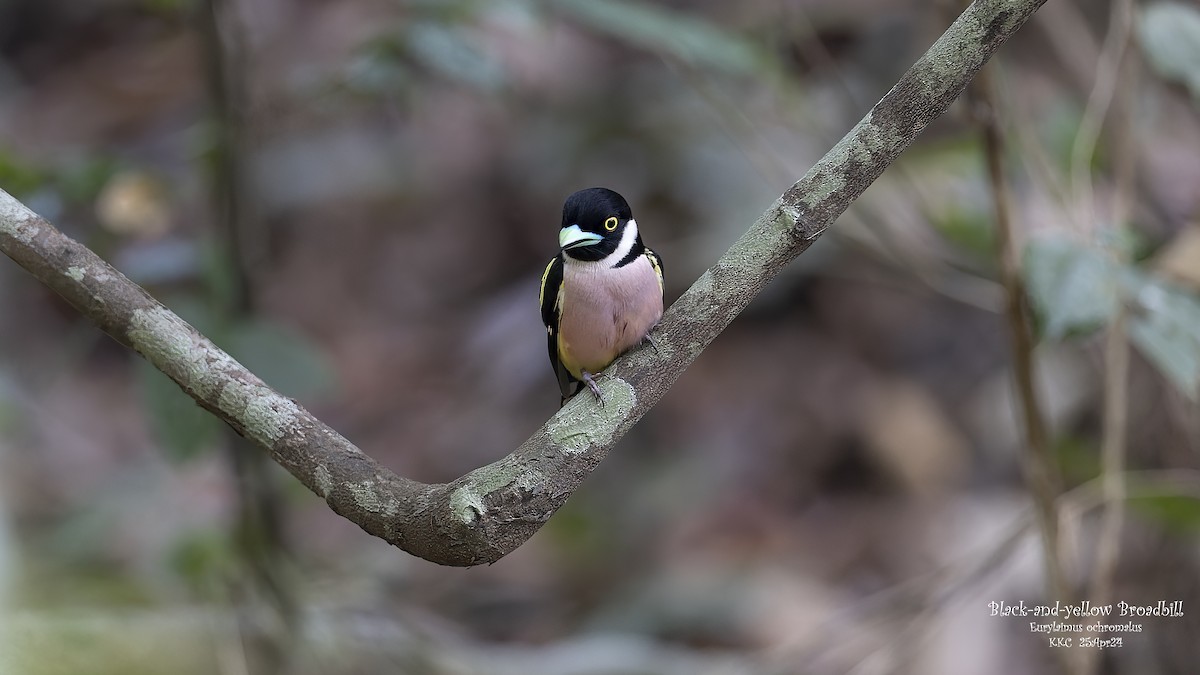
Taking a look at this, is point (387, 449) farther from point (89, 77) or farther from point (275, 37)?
point (89, 77)

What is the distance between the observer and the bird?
2.46m

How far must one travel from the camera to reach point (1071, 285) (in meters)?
2.54

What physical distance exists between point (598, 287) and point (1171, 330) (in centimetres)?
141

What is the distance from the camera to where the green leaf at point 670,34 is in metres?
3.15

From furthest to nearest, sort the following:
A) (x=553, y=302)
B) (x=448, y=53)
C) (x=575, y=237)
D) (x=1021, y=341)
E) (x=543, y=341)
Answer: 1. (x=543, y=341)
2. (x=448, y=53)
3. (x=1021, y=341)
4. (x=553, y=302)
5. (x=575, y=237)

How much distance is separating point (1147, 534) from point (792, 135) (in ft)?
9.28

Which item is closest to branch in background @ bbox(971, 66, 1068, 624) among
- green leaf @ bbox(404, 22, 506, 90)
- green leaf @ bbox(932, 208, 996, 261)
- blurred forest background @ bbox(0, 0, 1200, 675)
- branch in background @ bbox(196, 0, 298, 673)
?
blurred forest background @ bbox(0, 0, 1200, 675)

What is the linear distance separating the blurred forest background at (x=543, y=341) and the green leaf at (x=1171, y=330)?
0.04ft

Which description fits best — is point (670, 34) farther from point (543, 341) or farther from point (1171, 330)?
point (543, 341)

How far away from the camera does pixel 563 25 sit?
768 centimetres

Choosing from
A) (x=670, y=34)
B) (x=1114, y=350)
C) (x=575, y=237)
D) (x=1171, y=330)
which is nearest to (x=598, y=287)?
(x=575, y=237)

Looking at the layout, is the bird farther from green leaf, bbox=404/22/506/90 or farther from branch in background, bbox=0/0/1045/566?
green leaf, bbox=404/22/506/90

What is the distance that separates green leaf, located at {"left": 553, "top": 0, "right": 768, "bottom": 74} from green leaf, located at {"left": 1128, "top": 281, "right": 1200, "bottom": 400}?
138 cm

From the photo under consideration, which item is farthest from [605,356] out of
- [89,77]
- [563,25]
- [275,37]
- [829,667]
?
[89,77]
